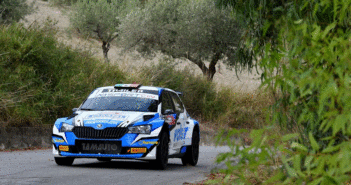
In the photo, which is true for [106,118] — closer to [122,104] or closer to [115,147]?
[115,147]

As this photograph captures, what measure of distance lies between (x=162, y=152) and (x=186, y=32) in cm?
3381

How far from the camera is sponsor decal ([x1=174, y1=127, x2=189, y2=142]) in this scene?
41.7 feet

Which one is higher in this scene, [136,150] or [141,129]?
[141,129]

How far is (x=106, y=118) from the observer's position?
38.0 feet

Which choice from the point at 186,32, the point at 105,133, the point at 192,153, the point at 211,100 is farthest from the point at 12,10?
the point at 105,133

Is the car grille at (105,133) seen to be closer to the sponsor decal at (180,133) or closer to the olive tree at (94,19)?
the sponsor decal at (180,133)

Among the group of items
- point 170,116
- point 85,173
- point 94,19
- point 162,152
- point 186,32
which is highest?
point 94,19

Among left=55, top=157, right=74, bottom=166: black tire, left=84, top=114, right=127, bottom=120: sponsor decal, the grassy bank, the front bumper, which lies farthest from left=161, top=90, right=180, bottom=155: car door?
the grassy bank

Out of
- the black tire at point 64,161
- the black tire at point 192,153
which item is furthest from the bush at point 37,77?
the black tire at point 192,153

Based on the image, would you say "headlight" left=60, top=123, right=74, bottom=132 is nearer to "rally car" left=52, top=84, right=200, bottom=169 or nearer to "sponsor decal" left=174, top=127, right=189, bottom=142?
"rally car" left=52, top=84, right=200, bottom=169

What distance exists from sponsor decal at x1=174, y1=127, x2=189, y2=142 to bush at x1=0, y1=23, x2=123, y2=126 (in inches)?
240

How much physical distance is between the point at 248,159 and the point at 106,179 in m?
7.16

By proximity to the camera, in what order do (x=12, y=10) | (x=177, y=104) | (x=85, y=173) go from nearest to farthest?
(x=85, y=173)
(x=177, y=104)
(x=12, y=10)

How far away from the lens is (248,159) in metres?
3.03
